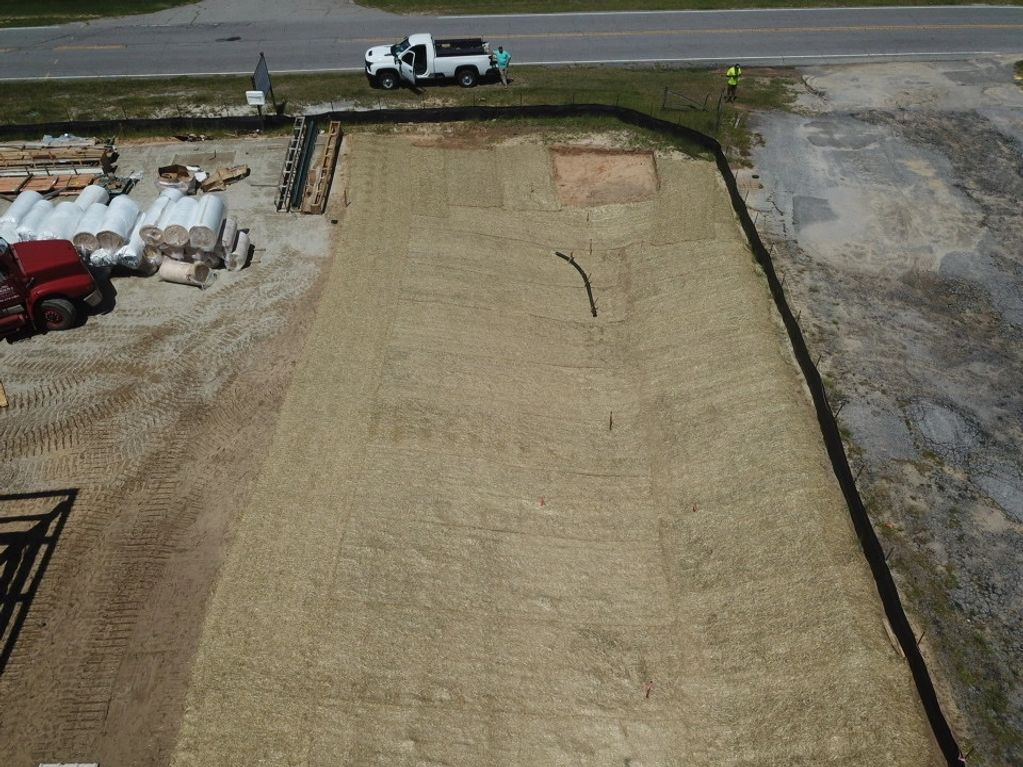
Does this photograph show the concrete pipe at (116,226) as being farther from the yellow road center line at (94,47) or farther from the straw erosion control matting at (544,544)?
the yellow road center line at (94,47)

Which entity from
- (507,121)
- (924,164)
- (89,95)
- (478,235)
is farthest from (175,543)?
(924,164)

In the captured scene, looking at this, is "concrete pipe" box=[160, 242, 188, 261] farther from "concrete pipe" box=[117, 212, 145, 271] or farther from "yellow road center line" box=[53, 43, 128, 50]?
"yellow road center line" box=[53, 43, 128, 50]

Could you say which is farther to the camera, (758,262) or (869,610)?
(758,262)

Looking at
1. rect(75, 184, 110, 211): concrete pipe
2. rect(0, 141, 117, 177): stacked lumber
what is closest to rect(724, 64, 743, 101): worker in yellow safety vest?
rect(75, 184, 110, 211): concrete pipe

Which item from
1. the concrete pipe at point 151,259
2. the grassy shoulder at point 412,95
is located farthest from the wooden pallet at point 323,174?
the concrete pipe at point 151,259

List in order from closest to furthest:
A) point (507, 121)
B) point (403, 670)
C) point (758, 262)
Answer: point (403, 670) < point (758, 262) < point (507, 121)

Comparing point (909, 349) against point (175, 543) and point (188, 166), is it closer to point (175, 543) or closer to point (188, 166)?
point (175, 543)
